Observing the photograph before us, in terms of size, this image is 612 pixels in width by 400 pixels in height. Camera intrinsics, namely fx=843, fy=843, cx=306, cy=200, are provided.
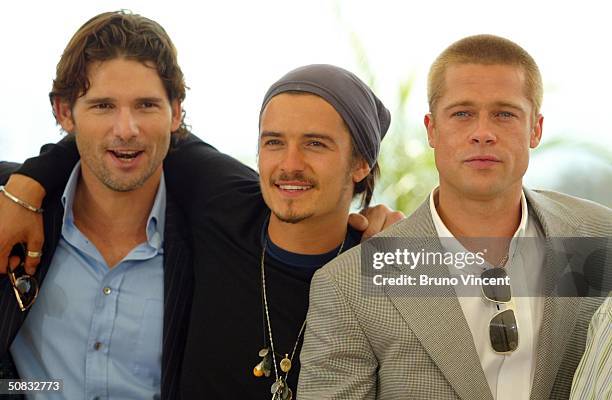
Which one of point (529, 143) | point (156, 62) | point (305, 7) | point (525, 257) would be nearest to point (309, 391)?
point (525, 257)

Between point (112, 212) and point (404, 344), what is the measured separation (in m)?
1.05

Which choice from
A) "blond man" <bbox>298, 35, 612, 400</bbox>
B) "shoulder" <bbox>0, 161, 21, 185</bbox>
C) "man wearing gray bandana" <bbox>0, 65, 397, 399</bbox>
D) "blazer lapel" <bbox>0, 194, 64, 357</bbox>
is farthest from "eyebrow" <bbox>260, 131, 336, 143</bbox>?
"shoulder" <bbox>0, 161, 21, 185</bbox>

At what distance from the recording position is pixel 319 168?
2312 millimetres

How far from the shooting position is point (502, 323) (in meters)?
2.04

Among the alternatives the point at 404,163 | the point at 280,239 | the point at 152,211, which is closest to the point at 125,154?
the point at 152,211

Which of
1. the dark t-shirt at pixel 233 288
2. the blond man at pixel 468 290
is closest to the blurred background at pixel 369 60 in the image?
the dark t-shirt at pixel 233 288

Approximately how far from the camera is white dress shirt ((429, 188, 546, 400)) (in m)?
2.03

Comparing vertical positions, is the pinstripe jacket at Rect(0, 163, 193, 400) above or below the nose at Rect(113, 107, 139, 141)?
below

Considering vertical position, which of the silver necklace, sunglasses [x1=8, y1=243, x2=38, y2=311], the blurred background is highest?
the blurred background

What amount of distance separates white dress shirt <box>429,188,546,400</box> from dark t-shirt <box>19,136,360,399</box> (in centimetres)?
45

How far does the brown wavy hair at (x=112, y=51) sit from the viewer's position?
258cm

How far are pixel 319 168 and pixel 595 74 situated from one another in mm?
2402

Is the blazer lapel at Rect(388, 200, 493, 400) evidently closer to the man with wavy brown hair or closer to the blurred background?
the man with wavy brown hair

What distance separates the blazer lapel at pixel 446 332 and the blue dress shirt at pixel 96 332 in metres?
0.78
